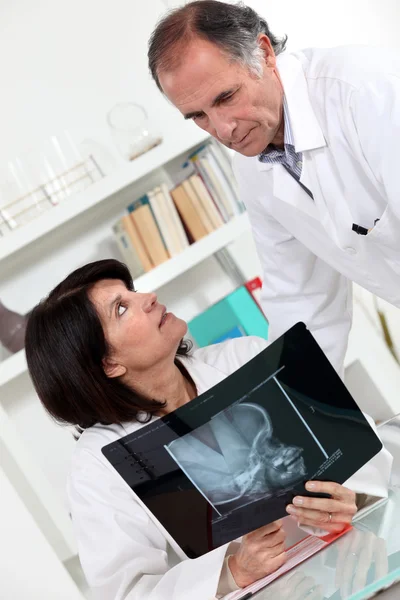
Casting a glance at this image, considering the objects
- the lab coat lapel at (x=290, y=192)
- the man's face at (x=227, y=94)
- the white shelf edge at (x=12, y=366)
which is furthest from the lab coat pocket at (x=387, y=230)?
the white shelf edge at (x=12, y=366)

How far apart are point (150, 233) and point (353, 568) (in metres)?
1.84

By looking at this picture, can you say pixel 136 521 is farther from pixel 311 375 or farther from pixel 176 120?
pixel 176 120

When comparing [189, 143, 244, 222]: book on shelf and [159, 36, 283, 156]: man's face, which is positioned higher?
[159, 36, 283, 156]: man's face

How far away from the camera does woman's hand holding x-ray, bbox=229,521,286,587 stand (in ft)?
3.71

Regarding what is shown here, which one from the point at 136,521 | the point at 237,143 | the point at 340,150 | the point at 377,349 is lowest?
the point at 377,349

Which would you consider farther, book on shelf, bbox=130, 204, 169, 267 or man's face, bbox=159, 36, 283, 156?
book on shelf, bbox=130, 204, 169, 267

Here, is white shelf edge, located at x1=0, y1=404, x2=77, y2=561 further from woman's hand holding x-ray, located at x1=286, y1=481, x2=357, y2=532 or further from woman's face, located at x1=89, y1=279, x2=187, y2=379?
woman's hand holding x-ray, located at x1=286, y1=481, x2=357, y2=532

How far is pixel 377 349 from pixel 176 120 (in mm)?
1230

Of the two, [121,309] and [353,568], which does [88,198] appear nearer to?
[121,309]

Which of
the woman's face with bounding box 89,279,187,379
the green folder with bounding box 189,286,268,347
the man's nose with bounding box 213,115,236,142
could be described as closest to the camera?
the man's nose with bounding box 213,115,236,142

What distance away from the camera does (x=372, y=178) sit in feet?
4.48

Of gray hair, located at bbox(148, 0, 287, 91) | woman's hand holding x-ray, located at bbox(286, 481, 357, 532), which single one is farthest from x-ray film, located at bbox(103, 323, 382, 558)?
gray hair, located at bbox(148, 0, 287, 91)

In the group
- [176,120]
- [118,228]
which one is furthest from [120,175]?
[176,120]

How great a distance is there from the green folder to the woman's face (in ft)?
3.66
